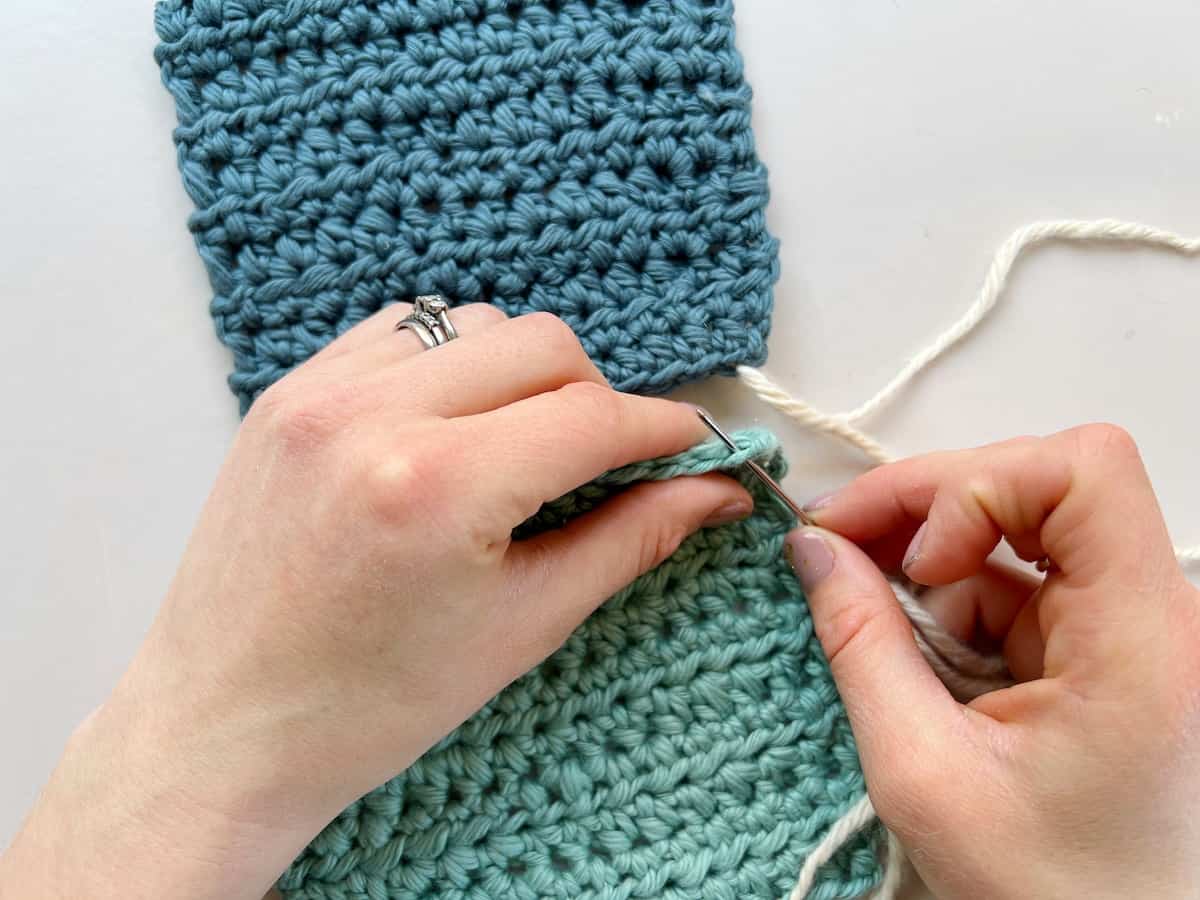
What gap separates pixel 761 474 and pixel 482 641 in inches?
11.2

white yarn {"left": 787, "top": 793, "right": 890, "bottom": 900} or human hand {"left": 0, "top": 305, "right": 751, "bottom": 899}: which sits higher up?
human hand {"left": 0, "top": 305, "right": 751, "bottom": 899}

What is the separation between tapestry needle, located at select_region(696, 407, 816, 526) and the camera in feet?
2.58

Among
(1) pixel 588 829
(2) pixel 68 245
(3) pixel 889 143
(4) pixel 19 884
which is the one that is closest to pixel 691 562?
(1) pixel 588 829

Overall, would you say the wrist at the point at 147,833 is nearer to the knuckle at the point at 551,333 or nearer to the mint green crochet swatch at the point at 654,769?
the mint green crochet swatch at the point at 654,769

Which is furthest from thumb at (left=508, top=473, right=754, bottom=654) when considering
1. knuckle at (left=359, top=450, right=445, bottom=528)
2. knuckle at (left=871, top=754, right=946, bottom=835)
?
knuckle at (left=871, top=754, right=946, bottom=835)

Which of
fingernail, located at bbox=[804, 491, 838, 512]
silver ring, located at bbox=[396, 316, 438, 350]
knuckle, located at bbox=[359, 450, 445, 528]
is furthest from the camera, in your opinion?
fingernail, located at bbox=[804, 491, 838, 512]

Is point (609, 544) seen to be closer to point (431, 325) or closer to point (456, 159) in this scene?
point (431, 325)

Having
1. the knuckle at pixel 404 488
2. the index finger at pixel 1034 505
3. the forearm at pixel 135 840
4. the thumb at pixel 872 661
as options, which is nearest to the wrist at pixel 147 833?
the forearm at pixel 135 840

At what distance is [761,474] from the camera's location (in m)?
0.80

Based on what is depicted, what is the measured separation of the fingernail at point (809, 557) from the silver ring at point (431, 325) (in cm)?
35

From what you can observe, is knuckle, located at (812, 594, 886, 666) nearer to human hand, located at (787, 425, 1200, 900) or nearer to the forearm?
human hand, located at (787, 425, 1200, 900)

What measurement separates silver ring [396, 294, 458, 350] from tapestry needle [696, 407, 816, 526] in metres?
0.22

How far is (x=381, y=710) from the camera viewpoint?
26.7 inches

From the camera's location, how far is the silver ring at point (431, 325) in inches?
29.6
